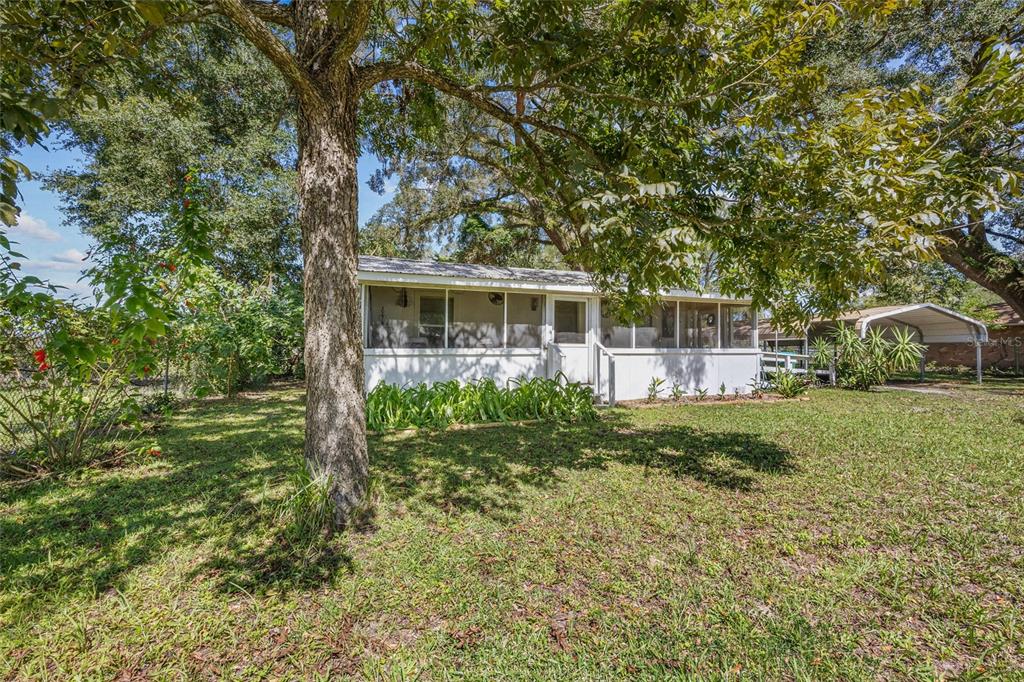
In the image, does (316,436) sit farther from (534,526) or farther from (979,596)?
(979,596)

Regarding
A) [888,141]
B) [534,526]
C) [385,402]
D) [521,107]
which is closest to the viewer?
[888,141]

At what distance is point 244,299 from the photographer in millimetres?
10773

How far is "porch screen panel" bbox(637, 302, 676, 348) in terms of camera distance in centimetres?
1116

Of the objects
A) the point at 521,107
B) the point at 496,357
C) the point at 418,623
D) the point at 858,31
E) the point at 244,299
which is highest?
the point at 858,31

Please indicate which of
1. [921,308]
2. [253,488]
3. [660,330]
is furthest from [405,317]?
[921,308]

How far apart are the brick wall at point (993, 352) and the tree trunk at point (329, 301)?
25.6 metres

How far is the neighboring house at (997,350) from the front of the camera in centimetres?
1945

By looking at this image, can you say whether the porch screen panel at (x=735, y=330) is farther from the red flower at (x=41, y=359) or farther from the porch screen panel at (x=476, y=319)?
the red flower at (x=41, y=359)

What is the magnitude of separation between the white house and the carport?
5.63 metres

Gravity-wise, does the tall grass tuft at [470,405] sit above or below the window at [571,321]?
below

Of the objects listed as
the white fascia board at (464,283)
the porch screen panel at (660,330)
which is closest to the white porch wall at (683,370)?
the porch screen panel at (660,330)

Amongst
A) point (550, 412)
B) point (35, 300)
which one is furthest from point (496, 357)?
point (35, 300)

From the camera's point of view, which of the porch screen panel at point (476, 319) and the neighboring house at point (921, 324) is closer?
the porch screen panel at point (476, 319)

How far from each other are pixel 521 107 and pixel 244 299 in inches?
347
